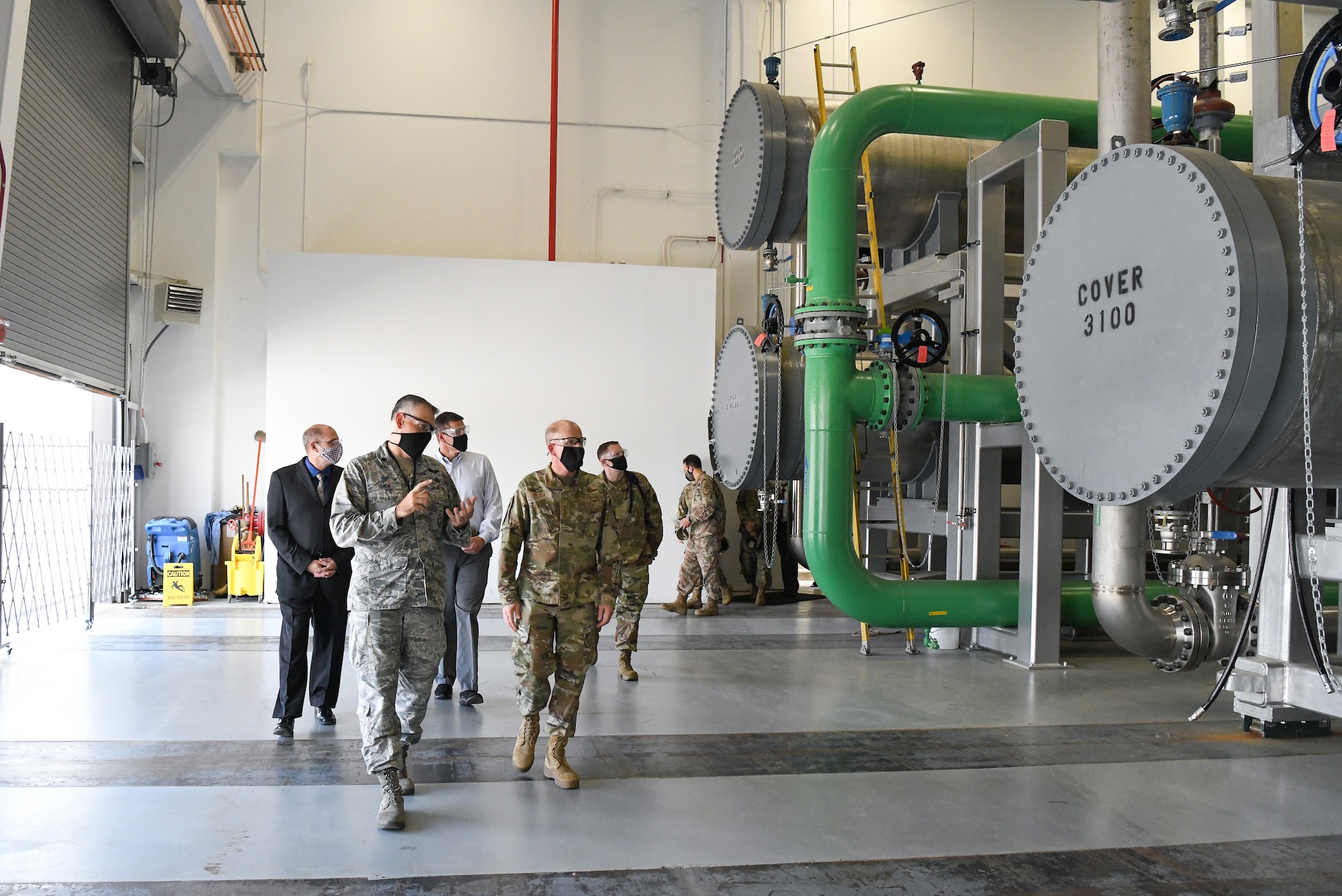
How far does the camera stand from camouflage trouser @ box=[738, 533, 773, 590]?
497 inches

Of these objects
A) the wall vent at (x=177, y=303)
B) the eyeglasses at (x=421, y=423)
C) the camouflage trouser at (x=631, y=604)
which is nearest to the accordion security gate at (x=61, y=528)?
the wall vent at (x=177, y=303)

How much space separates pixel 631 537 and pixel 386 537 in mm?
2478

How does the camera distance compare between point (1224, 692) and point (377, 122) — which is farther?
point (377, 122)

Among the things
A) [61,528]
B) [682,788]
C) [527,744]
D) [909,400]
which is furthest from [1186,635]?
[61,528]

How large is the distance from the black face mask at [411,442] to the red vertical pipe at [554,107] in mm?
8483

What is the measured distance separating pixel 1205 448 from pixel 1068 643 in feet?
24.2

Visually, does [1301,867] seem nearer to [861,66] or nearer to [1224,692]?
[1224,692]

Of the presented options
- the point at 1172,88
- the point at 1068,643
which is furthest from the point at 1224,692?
the point at 1172,88

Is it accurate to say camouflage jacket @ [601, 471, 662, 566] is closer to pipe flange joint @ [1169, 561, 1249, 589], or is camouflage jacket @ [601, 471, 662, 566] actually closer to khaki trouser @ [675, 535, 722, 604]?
pipe flange joint @ [1169, 561, 1249, 589]

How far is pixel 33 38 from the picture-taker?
28.7 feet

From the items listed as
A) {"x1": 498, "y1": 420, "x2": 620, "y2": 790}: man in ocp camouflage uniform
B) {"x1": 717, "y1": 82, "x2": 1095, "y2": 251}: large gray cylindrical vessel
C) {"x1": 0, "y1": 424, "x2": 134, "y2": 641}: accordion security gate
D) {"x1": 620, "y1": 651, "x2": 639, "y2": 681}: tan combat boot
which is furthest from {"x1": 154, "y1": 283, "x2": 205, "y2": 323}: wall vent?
{"x1": 498, "y1": 420, "x2": 620, "y2": 790}: man in ocp camouflage uniform

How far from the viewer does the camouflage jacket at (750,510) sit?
1259 cm

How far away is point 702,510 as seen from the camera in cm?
1104

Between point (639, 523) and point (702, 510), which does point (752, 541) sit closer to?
point (702, 510)
